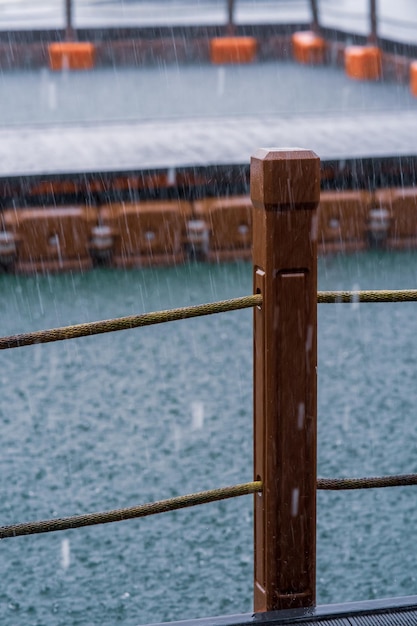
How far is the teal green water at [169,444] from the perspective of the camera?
348cm

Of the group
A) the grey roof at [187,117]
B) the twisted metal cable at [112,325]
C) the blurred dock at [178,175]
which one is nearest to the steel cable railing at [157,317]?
the twisted metal cable at [112,325]

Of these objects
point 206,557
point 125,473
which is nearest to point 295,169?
point 206,557

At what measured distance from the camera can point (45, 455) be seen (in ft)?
14.8

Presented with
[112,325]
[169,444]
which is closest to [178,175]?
[169,444]

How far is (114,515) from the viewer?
200cm

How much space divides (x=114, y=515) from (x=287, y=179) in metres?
0.75

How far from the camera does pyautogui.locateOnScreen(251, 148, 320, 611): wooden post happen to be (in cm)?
189

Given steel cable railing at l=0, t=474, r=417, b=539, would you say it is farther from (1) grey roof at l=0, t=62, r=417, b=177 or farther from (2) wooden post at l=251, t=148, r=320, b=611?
(1) grey roof at l=0, t=62, r=417, b=177

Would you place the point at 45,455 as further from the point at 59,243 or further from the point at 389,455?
the point at 59,243

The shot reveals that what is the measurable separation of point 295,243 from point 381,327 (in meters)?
4.44

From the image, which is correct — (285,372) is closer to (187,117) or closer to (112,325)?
(112,325)

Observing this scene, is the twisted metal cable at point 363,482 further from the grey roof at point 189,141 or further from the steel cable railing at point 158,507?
the grey roof at point 189,141

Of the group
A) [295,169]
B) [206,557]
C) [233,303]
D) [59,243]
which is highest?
[295,169]

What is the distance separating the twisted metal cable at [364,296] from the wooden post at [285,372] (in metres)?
0.04
